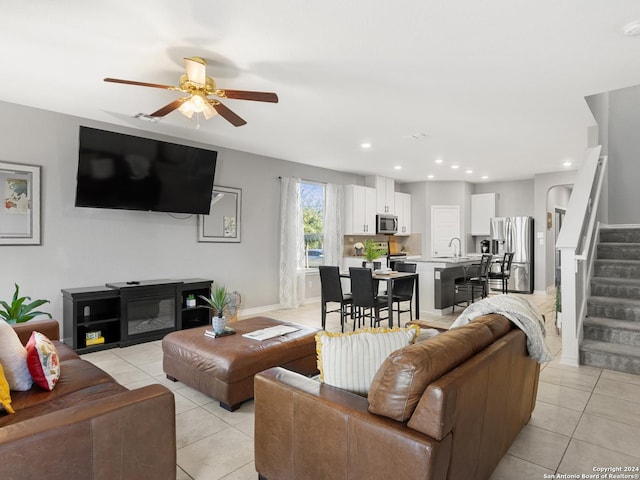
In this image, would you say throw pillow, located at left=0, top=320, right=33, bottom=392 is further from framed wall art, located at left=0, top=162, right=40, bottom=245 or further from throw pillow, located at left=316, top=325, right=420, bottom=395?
framed wall art, located at left=0, top=162, right=40, bottom=245

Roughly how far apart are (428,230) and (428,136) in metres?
4.41

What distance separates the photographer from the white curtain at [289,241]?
6527 mm

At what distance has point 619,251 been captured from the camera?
15.3 ft

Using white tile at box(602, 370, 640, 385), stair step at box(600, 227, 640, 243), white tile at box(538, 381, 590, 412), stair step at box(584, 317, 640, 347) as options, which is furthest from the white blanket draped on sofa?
stair step at box(600, 227, 640, 243)

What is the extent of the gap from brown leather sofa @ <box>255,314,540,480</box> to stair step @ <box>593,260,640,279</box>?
11.0 ft

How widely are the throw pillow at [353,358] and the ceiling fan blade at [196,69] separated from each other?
7.08 feet

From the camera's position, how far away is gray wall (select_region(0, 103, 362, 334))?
13.3 feet

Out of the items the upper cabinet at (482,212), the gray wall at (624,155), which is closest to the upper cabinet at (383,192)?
the upper cabinet at (482,212)

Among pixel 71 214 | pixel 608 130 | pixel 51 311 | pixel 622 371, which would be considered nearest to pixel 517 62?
pixel 622 371

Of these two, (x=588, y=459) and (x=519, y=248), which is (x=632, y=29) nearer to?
(x=588, y=459)

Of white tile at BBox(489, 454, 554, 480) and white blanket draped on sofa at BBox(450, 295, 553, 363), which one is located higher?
white blanket draped on sofa at BBox(450, 295, 553, 363)

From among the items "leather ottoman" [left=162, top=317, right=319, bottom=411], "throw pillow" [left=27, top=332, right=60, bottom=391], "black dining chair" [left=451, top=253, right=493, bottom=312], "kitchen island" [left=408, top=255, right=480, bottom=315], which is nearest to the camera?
"throw pillow" [left=27, top=332, right=60, bottom=391]

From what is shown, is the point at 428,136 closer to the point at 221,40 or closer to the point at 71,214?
the point at 221,40

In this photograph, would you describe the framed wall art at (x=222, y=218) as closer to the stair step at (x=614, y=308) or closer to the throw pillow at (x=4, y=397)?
the throw pillow at (x=4, y=397)
